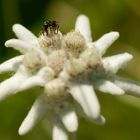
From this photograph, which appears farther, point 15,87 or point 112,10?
point 112,10

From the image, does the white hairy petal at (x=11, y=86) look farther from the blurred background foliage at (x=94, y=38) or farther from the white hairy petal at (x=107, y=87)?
the blurred background foliage at (x=94, y=38)

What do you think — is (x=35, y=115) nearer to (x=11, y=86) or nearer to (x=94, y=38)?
(x=11, y=86)

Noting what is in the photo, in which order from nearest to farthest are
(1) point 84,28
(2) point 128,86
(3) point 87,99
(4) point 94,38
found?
(3) point 87,99 < (2) point 128,86 < (1) point 84,28 < (4) point 94,38

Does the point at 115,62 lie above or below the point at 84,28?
below

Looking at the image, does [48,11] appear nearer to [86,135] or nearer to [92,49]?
[86,135]

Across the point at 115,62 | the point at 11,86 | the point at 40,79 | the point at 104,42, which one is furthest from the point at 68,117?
the point at 104,42

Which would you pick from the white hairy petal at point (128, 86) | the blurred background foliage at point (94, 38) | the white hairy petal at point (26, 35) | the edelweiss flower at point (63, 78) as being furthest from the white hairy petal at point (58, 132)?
the blurred background foliage at point (94, 38)

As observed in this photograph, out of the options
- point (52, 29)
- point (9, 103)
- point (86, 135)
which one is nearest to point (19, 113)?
point (9, 103)

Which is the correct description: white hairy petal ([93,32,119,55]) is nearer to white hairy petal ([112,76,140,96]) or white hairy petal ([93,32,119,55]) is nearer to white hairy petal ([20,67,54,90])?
white hairy petal ([112,76,140,96])
